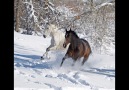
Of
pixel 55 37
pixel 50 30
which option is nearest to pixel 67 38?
pixel 55 37

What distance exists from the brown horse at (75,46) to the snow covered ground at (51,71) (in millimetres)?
67

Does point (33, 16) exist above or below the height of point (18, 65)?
above

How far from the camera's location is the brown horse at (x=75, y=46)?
3.61 metres

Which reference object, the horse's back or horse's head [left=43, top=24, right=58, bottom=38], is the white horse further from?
the horse's back

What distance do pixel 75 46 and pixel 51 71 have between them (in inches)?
23.0

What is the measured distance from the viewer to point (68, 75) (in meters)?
3.47

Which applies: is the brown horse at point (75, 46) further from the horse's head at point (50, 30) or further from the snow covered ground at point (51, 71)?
the horse's head at point (50, 30)

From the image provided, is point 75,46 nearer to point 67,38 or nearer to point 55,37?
point 67,38

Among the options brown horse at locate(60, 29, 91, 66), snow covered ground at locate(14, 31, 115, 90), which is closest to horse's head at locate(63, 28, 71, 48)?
brown horse at locate(60, 29, 91, 66)

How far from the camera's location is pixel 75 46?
152 inches

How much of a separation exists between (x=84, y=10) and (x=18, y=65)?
976 mm
